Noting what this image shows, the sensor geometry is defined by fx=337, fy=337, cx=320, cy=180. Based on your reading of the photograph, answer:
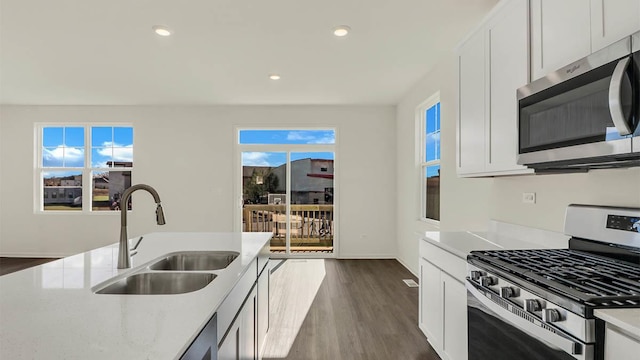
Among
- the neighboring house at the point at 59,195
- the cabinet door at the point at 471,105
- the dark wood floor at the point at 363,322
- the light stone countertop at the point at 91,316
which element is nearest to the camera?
the light stone countertop at the point at 91,316

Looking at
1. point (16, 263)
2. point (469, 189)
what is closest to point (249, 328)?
point (469, 189)

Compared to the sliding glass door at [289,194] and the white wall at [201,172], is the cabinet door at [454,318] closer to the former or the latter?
the white wall at [201,172]

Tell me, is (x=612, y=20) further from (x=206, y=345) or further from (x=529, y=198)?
(x=206, y=345)

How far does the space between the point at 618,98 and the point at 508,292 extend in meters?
0.80

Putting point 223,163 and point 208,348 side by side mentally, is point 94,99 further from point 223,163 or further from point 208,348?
point 208,348

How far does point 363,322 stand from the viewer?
311 centimetres

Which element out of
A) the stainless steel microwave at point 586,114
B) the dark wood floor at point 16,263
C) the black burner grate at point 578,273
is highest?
the stainless steel microwave at point 586,114

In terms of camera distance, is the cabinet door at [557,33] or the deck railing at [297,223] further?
the deck railing at [297,223]

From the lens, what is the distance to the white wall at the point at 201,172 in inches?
229

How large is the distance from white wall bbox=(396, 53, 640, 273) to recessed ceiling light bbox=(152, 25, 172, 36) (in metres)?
2.56

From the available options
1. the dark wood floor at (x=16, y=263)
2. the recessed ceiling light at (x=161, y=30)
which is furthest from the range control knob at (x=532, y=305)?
the dark wood floor at (x=16, y=263)

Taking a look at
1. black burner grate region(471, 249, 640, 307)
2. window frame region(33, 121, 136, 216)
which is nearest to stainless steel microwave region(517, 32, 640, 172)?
black burner grate region(471, 249, 640, 307)

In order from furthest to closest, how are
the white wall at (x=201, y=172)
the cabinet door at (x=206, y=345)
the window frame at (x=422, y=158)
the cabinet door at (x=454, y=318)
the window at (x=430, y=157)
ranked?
1. the white wall at (x=201, y=172)
2. the window frame at (x=422, y=158)
3. the window at (x=430, y=157)
4. the cabinet door at (x=454, y=318)
5. the cabinet door at (x=206, y=345)

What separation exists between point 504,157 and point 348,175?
382 centimetres
